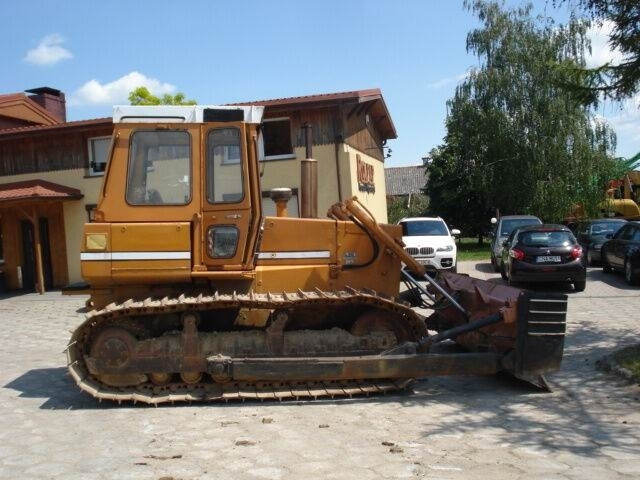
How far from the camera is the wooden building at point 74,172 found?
63.5ft

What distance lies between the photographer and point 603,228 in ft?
72.4

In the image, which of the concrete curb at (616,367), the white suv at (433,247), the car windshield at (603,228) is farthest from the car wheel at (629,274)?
the concrete curb at (616,367)

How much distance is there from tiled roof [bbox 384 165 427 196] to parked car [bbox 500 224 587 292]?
5107 cm

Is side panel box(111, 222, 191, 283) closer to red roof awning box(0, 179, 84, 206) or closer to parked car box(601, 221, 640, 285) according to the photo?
parked car box(601, 221, 640, 285)

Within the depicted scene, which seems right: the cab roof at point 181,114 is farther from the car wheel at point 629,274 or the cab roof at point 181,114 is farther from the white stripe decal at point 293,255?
the car wheel at point 629,274

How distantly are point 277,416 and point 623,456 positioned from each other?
2.90 metres

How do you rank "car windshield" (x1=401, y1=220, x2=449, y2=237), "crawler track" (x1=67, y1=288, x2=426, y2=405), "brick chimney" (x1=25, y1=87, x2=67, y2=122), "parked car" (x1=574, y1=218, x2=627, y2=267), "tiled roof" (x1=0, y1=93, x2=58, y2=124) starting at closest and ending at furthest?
1. "crawler track" (x1=67, y1=288, x2=426, y2=405)
2. "car windshield" (x1=401, y1=220, x2=449, y2=237)
3. "parked car" (x1=574, y1=218, x2=627, y2=267)
4. "tiled roof" (x1=0, y1=93, x2=58, y2=124)
5. "brick chimney" (x1=25, y1=87, x2=67, y2=122)

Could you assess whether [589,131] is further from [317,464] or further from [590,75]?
[317,464]

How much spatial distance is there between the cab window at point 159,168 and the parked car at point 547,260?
414 inches

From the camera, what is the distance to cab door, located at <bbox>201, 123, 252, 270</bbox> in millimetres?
6660

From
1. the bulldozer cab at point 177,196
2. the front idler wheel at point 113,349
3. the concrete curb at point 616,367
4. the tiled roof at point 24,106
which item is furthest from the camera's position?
the tiled roof at point 24,106

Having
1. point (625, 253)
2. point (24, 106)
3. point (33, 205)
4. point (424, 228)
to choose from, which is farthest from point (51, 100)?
point (625, 253)

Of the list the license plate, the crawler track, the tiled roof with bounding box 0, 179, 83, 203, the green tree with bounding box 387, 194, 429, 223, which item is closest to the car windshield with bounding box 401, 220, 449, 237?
the license plate

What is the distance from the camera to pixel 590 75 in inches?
356
